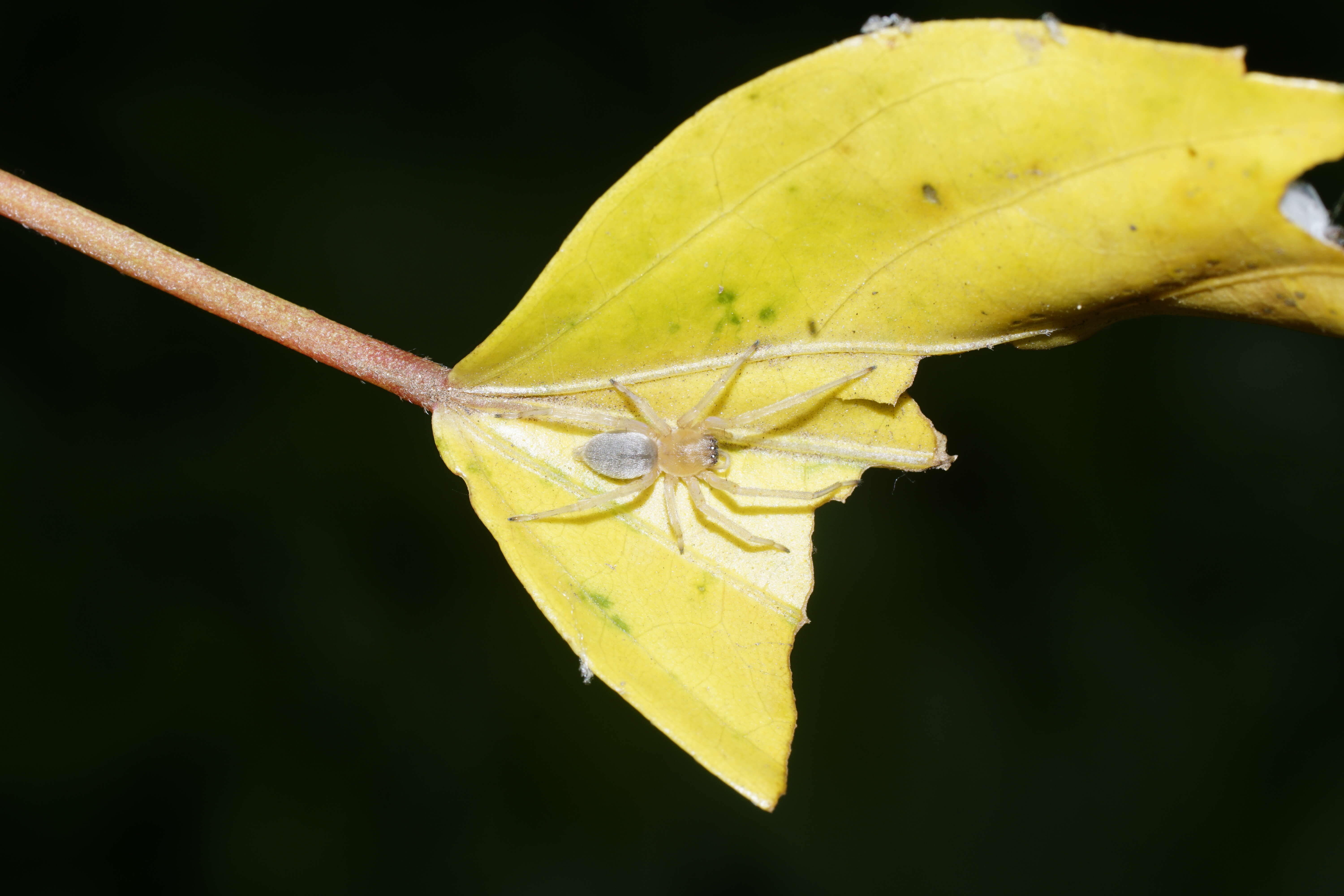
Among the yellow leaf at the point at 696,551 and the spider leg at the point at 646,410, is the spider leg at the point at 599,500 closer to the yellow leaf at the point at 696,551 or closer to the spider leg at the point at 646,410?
the yellow leaf at the point at 696,551

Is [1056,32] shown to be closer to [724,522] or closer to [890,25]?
[890,25]

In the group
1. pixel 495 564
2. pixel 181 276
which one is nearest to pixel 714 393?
pixel 181 276

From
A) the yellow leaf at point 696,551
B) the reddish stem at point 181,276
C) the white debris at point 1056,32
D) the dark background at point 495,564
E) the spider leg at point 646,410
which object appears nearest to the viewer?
the white debris at point 1056,32

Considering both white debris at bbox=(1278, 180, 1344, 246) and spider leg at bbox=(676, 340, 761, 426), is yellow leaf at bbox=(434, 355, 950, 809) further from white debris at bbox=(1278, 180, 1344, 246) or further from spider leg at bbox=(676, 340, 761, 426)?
white debris at bbox=(1278, 180, 1344, 246)

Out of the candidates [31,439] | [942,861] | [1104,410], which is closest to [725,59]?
[1104,410]

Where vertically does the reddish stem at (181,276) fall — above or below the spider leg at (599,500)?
above

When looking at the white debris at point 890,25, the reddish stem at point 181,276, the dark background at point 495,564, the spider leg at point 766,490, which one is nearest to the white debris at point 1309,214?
the white debris at point 890,25
